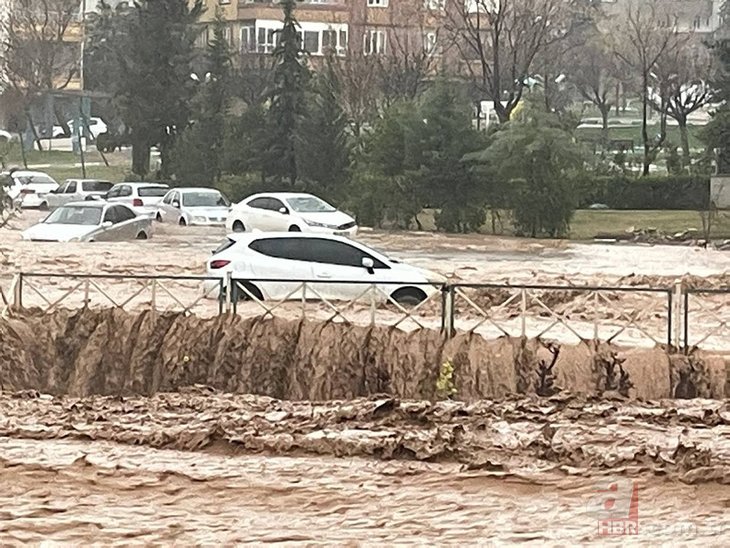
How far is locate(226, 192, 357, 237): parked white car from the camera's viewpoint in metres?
38.2

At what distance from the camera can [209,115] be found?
55.1 m

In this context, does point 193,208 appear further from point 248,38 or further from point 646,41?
point 646,41

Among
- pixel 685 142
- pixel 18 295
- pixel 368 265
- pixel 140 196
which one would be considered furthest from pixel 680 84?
pixel 18 295

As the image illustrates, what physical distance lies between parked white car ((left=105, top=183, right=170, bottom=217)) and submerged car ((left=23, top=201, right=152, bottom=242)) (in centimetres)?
638

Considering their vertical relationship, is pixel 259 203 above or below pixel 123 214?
above

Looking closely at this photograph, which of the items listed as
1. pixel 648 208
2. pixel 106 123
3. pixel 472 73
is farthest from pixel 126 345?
pixel 106 123

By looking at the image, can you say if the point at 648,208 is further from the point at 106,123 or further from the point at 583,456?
the point at 583,456

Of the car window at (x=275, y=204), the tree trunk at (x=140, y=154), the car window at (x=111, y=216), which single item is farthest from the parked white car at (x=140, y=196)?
the tree trunk at (x=140, y=154)

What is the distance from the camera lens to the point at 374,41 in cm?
6856

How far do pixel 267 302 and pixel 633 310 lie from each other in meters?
6.08

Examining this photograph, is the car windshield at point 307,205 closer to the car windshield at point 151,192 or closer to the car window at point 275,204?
the car window at point 275,204

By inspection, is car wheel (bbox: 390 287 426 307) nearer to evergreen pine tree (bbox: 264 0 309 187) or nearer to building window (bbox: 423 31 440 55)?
evergreen pine tree (bbox: 264 0 309 187)

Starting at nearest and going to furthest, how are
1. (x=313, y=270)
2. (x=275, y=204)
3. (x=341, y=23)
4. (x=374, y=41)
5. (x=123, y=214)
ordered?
1. (x=313, y=270)
2. (x=123, y=214)
3. (x=275, y=204)
4. (x=374, y=41)
5. (x=341, y=23)

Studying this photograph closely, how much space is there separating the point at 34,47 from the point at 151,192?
2366 centimetres
